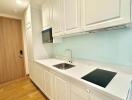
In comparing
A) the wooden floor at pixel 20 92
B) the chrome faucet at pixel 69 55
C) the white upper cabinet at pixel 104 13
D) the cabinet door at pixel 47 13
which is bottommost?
the wooden floor at pixel 20 92

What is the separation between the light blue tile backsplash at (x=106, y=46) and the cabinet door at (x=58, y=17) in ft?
1.24

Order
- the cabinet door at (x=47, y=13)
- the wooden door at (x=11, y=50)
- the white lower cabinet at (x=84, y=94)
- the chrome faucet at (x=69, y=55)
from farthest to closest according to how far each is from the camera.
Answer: the wooden door at (x=11, y=50)
the cabinet door at (x=47, y=13)
the chrome faucet at (x=69, y=55)
the white lower cabinet at (x=84, y=94)

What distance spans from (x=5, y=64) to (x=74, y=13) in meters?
3.14

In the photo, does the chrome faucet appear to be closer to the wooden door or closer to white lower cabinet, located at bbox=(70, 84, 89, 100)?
white lower cabinet, located at bbox=(70, 84, 89, 100)

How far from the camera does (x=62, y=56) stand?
2531 mm

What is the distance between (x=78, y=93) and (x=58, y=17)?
1.44 metres

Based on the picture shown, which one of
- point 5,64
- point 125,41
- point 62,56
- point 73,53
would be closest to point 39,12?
point 62,56

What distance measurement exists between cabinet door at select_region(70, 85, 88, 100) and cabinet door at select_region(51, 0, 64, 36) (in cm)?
108

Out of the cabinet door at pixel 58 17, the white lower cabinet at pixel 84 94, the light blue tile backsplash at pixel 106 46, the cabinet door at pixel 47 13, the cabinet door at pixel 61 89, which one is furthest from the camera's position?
the cabinet door at pixel 47 13

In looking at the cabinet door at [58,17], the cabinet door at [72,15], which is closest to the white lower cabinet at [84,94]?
the cabinet door at [72,15]

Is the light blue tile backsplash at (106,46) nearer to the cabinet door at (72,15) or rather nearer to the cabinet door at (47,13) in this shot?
the cabinet door at (72,15)

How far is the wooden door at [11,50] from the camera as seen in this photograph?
130 inches

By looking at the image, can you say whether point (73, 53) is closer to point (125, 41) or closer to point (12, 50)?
point (125, 41)

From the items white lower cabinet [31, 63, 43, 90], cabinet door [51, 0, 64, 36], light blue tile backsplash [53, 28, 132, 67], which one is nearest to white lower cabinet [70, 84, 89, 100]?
light blue tile backsplash [53, 28, 132, 67]
